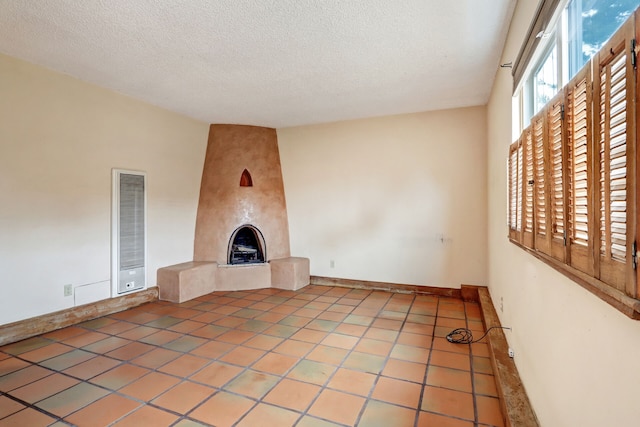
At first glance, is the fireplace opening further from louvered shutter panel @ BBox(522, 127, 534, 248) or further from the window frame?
the window frame

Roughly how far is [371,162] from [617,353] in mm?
4138

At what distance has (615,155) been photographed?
0.73 m

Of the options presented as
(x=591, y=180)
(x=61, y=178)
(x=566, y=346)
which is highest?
(x=61, y=178)

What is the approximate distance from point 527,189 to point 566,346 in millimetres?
851

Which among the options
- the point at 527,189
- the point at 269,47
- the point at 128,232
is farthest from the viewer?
the point at 128,232

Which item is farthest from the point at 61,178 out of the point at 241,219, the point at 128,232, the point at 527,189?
the point at 527,189

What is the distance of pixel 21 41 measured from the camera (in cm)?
262

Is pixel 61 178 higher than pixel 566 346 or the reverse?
higher

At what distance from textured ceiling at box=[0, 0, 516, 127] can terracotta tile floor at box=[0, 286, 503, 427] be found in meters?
2.64

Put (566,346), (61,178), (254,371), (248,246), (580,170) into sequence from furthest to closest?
(248,246) → (61,178) → (254,371) → (566,346) → (580,170)

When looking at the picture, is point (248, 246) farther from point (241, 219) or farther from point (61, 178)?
point (61, 178)

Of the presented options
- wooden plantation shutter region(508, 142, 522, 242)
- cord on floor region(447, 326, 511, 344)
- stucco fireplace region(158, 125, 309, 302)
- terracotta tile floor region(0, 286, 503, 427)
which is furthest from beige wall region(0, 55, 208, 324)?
wooden plantation shutter region(508, 142, 522, 242)

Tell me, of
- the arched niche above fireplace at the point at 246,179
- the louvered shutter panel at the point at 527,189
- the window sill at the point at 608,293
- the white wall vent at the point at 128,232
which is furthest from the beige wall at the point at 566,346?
the white wall vent at the point at 128,232

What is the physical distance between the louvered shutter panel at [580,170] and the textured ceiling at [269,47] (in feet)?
5.14
